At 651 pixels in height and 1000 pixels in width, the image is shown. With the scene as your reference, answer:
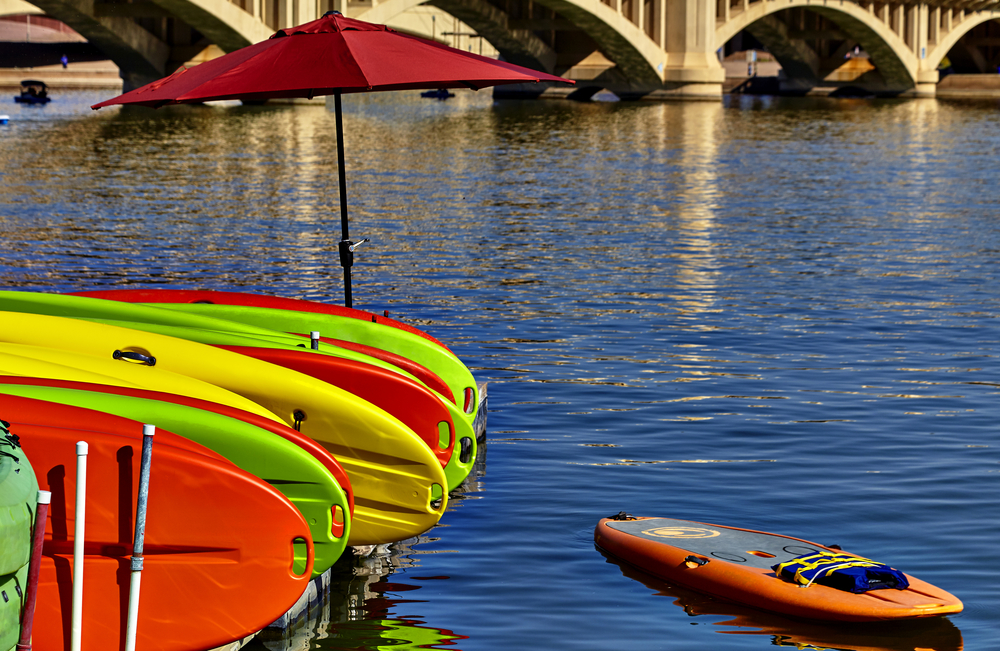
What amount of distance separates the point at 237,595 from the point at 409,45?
5.09m

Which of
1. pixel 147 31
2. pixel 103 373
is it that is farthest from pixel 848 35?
pixel 103 373

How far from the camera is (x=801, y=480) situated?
8.60 m

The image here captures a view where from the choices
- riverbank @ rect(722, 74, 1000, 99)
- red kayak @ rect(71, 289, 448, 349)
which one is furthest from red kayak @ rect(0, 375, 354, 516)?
riverbank @ rect(722, 74, 1000, 99)

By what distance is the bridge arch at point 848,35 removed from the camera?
7962 cm

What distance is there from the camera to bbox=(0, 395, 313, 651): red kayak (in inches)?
217

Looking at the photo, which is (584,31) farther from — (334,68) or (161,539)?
(161,539)

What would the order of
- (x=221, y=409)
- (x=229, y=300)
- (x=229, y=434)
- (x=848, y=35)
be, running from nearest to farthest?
(x=229, y=434), (x=221, y=409), (x=229, y=300), (x=848, y=35)

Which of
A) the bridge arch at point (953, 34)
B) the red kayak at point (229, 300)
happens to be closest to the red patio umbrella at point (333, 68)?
the red kayak at point (229, 300)

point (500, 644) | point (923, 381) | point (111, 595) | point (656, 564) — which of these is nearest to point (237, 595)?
point (111, 595)

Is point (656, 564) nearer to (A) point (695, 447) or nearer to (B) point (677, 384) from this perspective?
(A) point (695, 447)

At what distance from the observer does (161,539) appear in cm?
566

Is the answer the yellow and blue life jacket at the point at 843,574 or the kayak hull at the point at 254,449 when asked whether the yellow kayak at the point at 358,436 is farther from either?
the yellow and blue life jacket at the point at 843,574

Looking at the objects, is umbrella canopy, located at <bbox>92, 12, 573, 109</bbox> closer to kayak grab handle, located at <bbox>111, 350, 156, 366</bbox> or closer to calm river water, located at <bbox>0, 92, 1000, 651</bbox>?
calm river water, located at <bbox>0, 92, 1000, 651</bbox>

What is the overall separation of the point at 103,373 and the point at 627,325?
7681 millimetres
